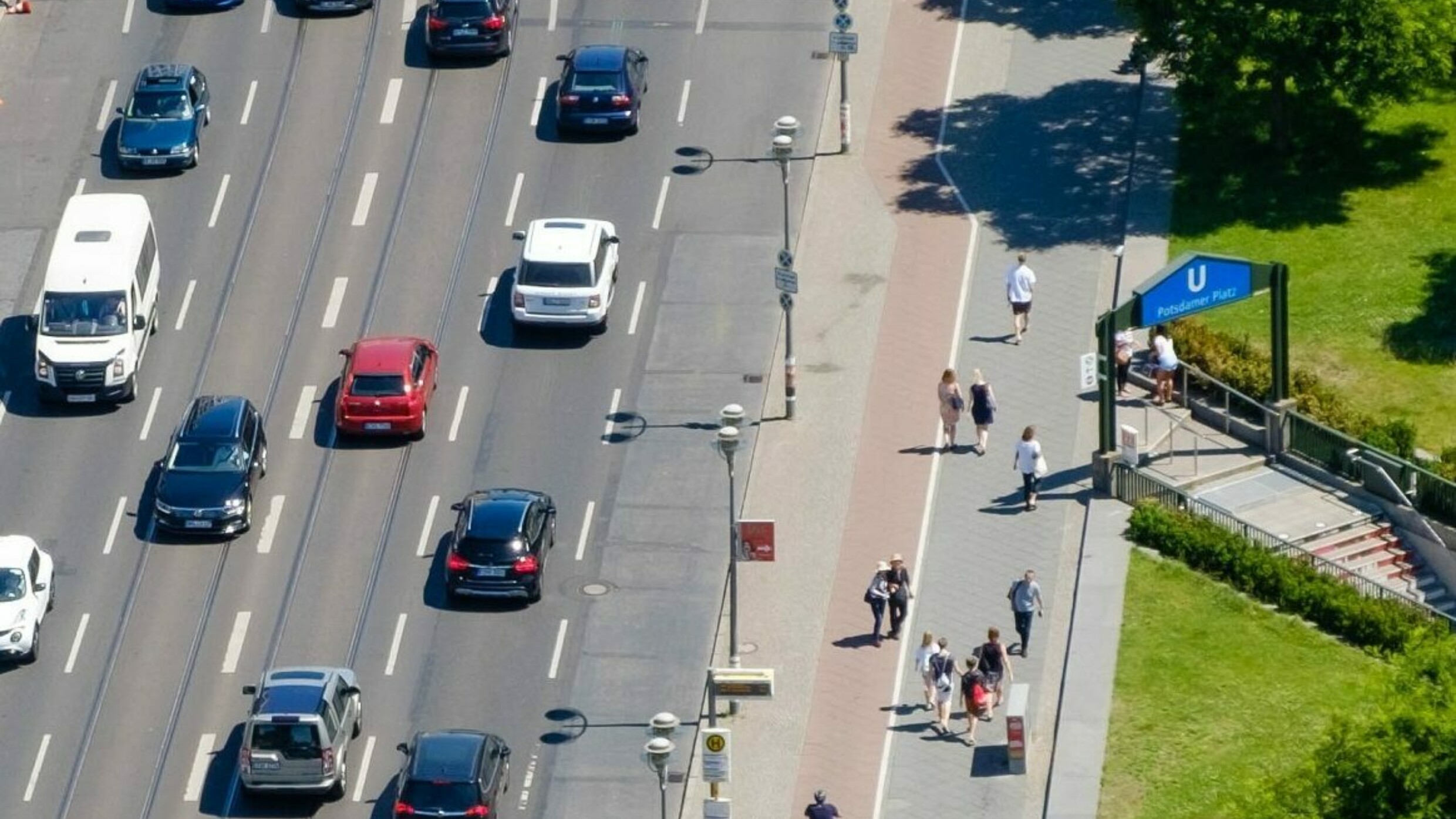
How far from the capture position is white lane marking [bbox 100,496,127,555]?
207ft

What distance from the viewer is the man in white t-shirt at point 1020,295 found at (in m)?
68.1

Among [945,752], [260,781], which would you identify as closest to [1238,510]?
[945,752]

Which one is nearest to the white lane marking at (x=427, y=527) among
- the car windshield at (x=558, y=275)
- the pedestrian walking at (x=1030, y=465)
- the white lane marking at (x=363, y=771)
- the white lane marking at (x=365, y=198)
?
the white lane marking at (x=363, y=771)

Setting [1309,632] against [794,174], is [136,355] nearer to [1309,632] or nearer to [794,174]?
[794,174]

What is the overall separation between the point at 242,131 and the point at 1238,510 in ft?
84.1

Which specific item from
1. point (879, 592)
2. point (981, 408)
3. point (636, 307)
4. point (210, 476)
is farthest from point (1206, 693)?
point (210, 476)

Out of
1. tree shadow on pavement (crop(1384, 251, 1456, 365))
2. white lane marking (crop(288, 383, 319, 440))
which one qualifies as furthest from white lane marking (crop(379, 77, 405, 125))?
tree shadow on pavement (crop(1384, 251, 1456, 365))

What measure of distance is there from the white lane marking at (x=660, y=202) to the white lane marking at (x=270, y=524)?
12.1 m

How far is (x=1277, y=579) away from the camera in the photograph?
60.5 metres

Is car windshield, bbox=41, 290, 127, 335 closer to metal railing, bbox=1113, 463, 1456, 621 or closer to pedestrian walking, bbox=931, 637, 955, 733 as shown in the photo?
pedestrian walking, bbox=931, 637, 955, 733

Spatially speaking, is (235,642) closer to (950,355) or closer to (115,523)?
(115,523)

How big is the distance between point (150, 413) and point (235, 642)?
7985 millimetres

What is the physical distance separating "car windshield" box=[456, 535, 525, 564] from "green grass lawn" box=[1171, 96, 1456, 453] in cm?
1668

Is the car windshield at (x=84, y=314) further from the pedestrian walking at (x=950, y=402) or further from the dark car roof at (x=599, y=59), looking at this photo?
the pedestrian walking at (x=950, y=402)
